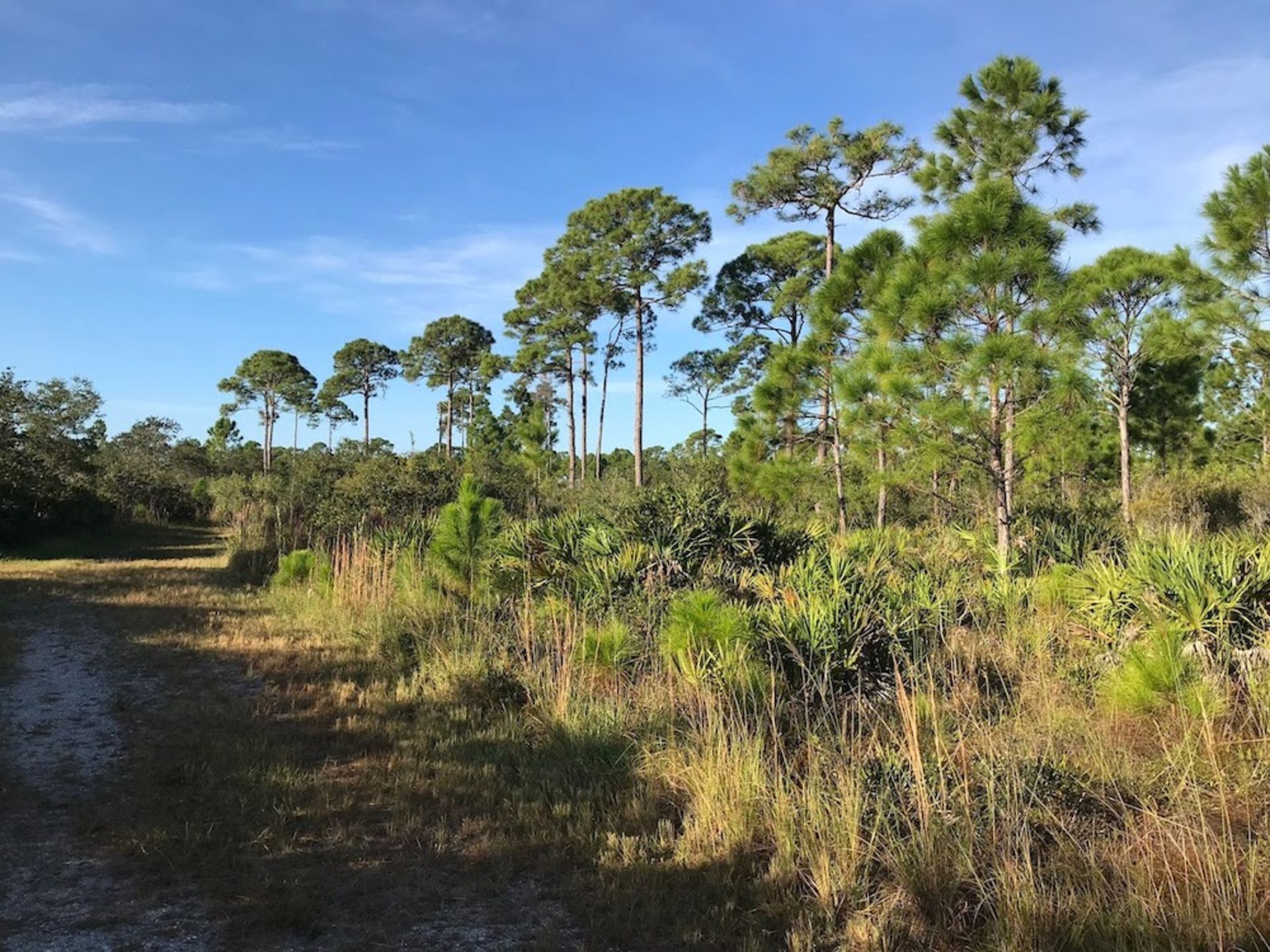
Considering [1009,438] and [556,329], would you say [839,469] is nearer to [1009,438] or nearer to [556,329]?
[1009,438]

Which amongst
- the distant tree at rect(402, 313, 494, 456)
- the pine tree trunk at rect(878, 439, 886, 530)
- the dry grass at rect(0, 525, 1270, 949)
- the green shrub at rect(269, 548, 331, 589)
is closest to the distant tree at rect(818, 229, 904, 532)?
the pine tree trunk at rect(878, 439, 886, 530)

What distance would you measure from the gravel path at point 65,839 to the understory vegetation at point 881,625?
0.45 m

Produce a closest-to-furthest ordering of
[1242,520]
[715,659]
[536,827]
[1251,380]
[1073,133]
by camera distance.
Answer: [536,827] → [715,659] → [1073,133] → [1242,520] → [1251,380]

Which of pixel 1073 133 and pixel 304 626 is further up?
pixel 1073 133

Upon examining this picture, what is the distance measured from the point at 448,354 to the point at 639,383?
822 inches

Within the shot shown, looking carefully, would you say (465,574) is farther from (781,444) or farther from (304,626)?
(781,444)

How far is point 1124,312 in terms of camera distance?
1608 centimetres

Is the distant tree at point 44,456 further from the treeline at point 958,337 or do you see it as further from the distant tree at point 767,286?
the distant tree at point 767,286

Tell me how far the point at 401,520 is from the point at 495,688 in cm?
879

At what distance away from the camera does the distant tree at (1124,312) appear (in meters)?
15.2

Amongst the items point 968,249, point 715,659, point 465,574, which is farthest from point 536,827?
point 968,249

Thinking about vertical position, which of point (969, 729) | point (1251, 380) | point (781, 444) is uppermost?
point (1251, 380)

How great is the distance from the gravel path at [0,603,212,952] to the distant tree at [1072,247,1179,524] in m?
16.3

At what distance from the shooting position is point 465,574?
848 cm
